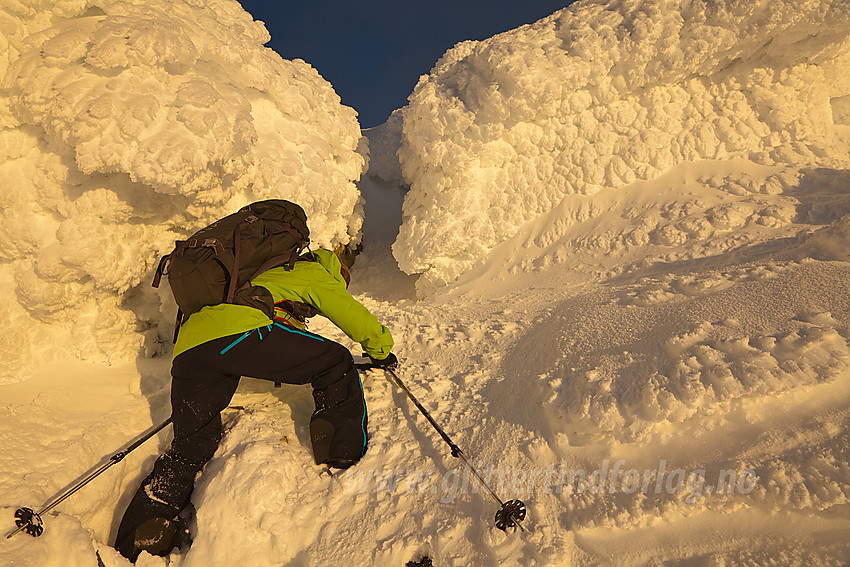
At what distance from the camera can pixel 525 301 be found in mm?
4203

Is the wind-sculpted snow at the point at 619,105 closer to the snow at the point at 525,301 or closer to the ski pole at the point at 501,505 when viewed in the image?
the snow at the point at 525,301

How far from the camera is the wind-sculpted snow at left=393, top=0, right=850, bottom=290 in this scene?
4613 mm

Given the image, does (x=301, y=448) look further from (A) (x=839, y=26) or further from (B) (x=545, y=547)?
(A) (x=839, y=26)

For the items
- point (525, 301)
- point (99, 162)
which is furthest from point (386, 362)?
point (99, 162)

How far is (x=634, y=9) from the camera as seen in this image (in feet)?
16.2

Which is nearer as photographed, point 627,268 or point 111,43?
point 111,43

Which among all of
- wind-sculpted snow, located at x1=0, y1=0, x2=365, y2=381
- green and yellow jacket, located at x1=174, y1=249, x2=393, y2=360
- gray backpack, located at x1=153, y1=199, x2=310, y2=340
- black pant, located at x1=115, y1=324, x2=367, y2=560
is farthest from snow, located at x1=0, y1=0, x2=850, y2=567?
gray backpack, located at x1=153, y1=199, x2=310, y2=340

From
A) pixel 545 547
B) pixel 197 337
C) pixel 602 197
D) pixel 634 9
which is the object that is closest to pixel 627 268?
pixel 602 197

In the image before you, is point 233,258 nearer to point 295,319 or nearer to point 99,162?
point 295,319

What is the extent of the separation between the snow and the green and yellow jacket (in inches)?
20.7

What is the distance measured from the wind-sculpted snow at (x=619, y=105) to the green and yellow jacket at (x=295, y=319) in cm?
280

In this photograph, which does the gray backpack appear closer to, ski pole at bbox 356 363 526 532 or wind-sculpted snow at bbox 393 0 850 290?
ski pole at bbox 356 363 526 532

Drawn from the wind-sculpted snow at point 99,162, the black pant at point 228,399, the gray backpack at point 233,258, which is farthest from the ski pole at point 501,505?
the wind-sculpted snow at point 99,162

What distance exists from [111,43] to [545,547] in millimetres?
4068
